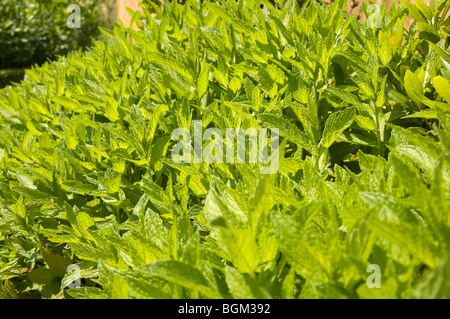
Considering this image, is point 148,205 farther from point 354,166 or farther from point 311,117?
point 354,166

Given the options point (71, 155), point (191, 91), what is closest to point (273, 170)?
point (191, 91)

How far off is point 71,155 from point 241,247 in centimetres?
128

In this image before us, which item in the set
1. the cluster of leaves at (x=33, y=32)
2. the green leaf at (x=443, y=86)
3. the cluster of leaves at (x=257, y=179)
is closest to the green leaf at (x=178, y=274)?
the cluster of leaves at (x=257, y=179)

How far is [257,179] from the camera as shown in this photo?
88 cm

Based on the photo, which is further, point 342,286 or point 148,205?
point 148,205

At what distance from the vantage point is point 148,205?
166 cm

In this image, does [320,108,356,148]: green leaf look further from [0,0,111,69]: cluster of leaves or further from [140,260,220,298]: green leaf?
[0,0,111,69]: cluster of leaves

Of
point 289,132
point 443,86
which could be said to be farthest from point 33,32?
point 443,86

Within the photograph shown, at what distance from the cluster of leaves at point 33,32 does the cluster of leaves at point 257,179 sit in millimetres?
10912

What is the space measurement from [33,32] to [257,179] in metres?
13.2

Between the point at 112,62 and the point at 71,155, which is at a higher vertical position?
the point at 112,62

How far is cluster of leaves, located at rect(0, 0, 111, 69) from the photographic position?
1207 cm

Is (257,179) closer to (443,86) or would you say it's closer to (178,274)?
(178,274)

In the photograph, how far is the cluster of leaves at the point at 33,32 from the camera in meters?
12.1
